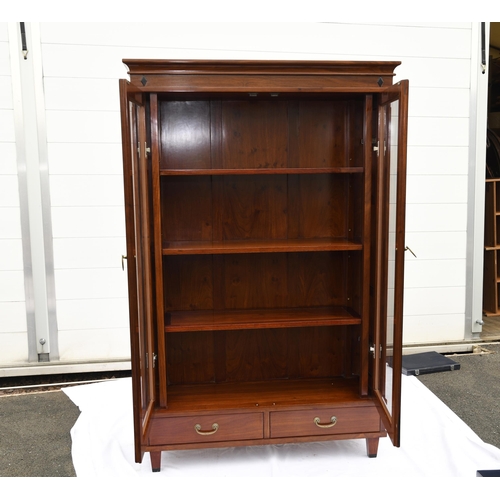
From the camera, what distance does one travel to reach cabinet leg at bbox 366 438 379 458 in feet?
7.62

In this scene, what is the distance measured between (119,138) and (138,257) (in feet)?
4.79

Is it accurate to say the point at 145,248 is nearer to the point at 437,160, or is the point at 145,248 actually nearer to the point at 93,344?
the point at 93,344

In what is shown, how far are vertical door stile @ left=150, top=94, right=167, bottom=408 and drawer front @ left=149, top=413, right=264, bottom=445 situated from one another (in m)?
0.10

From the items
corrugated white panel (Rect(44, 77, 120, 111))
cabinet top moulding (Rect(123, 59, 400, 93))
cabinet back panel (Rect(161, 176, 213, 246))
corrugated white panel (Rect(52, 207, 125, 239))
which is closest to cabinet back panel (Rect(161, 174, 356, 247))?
cabinet back panel (Rect(161, 176, 213, 246))

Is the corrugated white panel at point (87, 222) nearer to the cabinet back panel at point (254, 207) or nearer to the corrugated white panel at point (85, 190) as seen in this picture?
the corrugated white panel at point (85, 190)

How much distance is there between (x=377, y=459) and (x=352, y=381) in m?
0.37

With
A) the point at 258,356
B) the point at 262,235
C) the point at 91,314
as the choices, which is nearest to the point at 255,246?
the point at 262,235

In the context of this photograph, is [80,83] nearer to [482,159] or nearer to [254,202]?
[254,202]

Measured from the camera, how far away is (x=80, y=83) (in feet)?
10.4

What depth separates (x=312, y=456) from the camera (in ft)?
7.78

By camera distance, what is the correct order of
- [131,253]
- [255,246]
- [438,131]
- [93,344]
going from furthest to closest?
[438,131]
[93,344]
[255,246]
[131,253]

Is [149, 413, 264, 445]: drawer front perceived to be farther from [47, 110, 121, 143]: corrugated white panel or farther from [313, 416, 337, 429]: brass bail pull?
[47, 110, 121, 143]: corrugated white panel

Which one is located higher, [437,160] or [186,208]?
[437,160]

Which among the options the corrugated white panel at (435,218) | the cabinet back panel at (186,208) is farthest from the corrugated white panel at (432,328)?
the cabinet back panel at (186,208)
